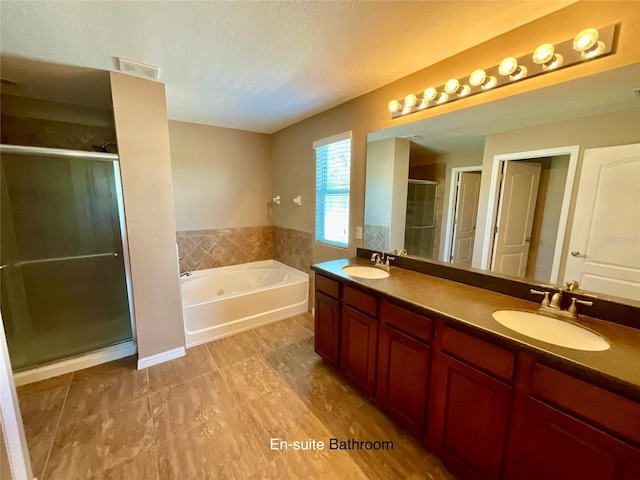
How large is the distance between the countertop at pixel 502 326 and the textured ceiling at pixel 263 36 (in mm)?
1508

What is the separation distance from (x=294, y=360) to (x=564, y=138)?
248 cm

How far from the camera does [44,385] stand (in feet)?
6.60

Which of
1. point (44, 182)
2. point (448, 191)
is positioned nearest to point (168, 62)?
point (44, 182)

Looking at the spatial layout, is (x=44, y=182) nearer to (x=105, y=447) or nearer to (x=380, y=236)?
(x=105, y=447)

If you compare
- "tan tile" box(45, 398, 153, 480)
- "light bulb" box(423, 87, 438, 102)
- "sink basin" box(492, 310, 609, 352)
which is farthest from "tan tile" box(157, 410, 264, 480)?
"light bulb" box(423, 87, 438, 102)

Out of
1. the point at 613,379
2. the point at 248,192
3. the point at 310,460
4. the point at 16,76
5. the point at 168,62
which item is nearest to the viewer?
the point at 613,379

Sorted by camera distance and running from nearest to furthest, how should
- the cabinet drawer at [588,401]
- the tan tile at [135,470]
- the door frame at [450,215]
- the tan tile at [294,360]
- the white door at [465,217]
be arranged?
the cabinet drawer at [588,401]
the tan tile at [135,470]
the white door at [465,217]
the door frame at [450,215]
the tan tile at [294,360]

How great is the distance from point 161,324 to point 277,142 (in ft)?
8.81

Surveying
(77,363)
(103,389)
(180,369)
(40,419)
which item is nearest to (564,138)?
(180,369)

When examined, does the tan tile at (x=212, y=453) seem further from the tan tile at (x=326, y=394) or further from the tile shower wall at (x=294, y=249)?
the tile shower wall at (x=294, y=249)

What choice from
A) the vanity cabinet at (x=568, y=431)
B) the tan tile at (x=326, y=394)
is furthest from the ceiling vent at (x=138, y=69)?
the vanity cabinet at (x=568, y=431)

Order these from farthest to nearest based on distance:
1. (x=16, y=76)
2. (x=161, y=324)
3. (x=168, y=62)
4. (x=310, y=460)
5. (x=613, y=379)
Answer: (x=161, y=324)
(x=16, y=76)
(x=168, y=62)
(x=310, y=460)
(x=613, y=379)

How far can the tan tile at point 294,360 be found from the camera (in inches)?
85.0

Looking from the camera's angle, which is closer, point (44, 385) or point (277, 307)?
point (44, 385)
